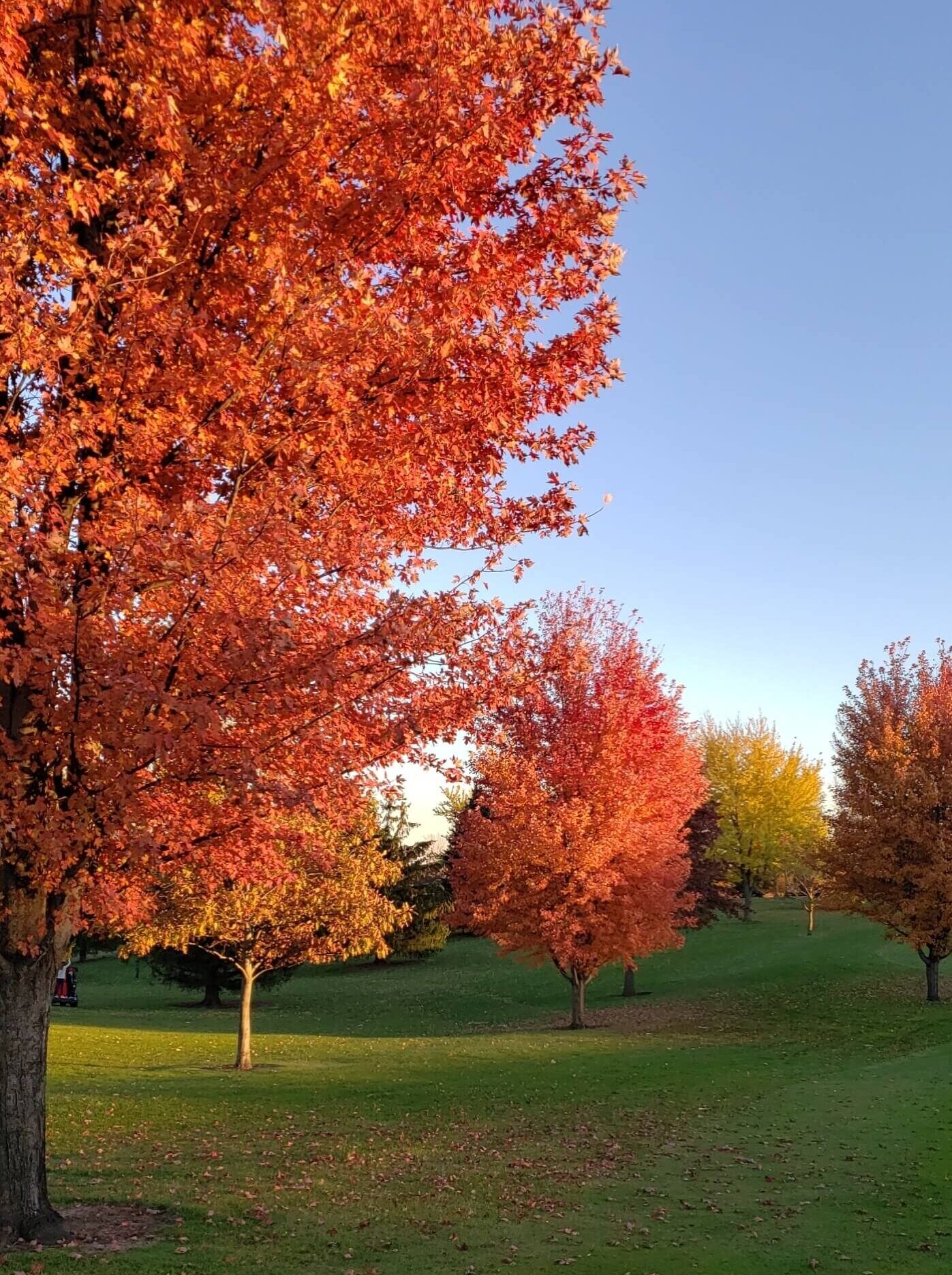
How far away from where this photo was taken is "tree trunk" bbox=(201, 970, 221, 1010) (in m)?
43.5

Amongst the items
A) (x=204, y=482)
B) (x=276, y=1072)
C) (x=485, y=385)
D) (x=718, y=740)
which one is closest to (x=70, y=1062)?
(x=276, y=1072)

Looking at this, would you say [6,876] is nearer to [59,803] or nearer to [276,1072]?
[59,803]

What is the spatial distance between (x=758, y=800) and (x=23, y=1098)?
182 ft

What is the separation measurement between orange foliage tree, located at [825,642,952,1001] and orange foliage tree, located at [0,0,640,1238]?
90.3 ft

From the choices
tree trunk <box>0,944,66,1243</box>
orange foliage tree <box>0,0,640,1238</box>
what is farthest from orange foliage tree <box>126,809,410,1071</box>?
orange foliage tree <box>0,0,640,1238</box>

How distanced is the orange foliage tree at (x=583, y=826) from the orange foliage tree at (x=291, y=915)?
15.9ft

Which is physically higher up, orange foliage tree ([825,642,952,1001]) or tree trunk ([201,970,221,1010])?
orange foliage tree ([825,642,952,1001])

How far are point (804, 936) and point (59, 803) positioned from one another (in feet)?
167

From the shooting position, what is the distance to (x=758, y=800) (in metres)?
59.4

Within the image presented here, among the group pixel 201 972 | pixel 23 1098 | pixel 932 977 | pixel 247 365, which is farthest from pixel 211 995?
pixel 247 365

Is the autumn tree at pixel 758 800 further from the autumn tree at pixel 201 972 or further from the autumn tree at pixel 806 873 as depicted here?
the autumn tree at pixel 201 972

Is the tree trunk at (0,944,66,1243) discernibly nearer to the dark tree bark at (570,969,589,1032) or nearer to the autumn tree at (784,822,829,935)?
the dark tree bark at (570,969,589,1032)

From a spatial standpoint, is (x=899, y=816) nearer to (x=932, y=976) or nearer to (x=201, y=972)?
(x=932, y=976)

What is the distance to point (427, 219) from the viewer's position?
7422 mm
